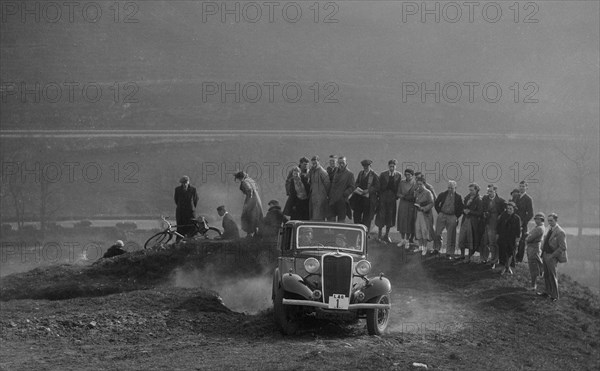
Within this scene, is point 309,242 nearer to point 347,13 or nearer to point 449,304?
point 449,304

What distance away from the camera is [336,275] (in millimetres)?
19047

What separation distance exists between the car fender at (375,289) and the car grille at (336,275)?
0.40m

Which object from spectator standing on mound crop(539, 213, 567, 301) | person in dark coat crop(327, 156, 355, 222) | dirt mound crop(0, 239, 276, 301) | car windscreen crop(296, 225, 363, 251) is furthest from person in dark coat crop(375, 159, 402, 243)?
car windscreen crop(296, 225, 363, 251)

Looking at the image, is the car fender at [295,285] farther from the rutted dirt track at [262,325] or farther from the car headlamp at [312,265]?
the rutted dirt track at [262,325]

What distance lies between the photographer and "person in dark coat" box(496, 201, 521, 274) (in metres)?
25.6

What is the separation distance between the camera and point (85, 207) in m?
51.8

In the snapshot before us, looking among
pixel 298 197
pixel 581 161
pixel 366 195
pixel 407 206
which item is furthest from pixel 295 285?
pixel 581 161

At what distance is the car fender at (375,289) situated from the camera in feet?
62.4

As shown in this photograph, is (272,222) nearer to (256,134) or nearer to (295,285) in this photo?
(295,285)

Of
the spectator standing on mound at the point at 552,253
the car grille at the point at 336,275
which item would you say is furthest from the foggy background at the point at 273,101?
the car grille at the point at 336,275

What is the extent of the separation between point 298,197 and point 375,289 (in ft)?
26.1

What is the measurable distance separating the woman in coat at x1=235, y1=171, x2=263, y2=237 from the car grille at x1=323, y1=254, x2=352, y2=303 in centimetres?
806

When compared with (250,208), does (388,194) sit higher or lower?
higher

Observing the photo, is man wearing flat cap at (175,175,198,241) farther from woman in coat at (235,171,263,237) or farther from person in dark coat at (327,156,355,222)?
person in dark coat at (327,156,355,222)
